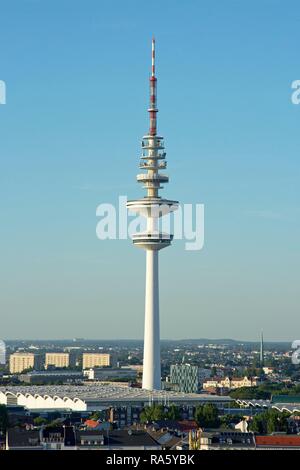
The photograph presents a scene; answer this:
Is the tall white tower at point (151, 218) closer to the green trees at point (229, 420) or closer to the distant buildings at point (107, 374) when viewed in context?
the green trees at point (229, 420)

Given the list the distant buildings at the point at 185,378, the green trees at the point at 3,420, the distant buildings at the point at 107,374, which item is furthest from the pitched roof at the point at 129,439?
the distant buildings at the point at 107,374

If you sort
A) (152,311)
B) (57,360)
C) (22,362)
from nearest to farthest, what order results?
1. (152,311)
2. (22,362)
3. (57,360)

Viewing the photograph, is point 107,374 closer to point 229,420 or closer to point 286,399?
point 286,399

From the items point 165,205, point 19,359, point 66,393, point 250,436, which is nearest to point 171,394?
point 66,393

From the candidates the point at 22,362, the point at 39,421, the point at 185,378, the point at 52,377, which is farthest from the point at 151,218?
the point at 22,362

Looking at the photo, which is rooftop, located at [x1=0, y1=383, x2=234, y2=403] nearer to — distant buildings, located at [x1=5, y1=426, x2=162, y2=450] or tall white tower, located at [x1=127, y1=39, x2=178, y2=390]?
tall white tower, located at [x1=127, y1=39, x2=178, y2=390]

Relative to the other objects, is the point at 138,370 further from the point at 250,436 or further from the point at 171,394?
the point at 250,436

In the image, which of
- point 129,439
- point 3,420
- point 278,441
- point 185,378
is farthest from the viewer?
point 185,378

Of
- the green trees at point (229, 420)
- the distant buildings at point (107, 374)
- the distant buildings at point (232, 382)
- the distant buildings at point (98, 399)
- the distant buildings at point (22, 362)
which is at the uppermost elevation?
the distant buildings at point (22, 362)
